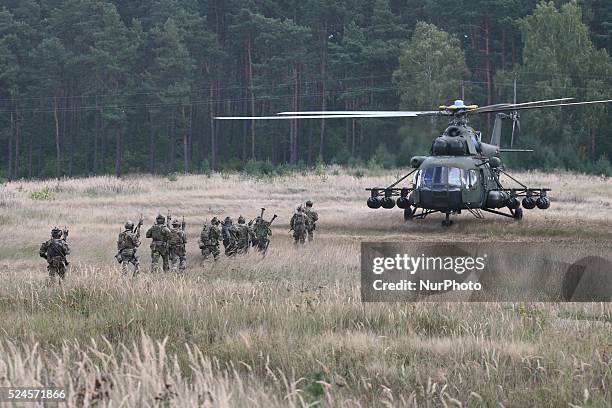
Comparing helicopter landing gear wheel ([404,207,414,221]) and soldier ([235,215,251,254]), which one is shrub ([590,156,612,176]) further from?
soldier ([235,215,251,254])

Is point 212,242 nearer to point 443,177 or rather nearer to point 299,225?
point 299,225

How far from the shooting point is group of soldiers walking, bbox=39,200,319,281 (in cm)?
1424

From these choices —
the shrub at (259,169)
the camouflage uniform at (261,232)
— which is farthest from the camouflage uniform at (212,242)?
the shrub at (259,169)

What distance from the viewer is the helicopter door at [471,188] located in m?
21.6

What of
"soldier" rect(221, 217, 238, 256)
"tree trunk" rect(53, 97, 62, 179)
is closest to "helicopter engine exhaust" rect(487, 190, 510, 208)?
"soldier" rect(221, 217, 238, 256)

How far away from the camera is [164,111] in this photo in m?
67.6

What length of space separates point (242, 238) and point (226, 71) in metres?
59.8

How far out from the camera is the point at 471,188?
857 inches

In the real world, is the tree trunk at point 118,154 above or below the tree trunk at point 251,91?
below

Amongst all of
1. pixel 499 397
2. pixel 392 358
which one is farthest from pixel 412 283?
pixel 499 397

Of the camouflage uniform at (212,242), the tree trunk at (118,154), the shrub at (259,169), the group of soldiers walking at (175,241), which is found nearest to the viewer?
the group of soldiers walking at (175,241)

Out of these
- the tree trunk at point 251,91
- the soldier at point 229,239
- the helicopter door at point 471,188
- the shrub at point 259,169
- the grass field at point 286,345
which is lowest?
the soldier at point 229,239

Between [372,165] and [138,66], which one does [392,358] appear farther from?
[138,66]

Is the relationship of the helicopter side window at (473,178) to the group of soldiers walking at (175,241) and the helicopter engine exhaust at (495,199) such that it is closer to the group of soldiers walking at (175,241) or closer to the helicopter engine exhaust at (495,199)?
the helicopter engine exhaust at (495,199)
